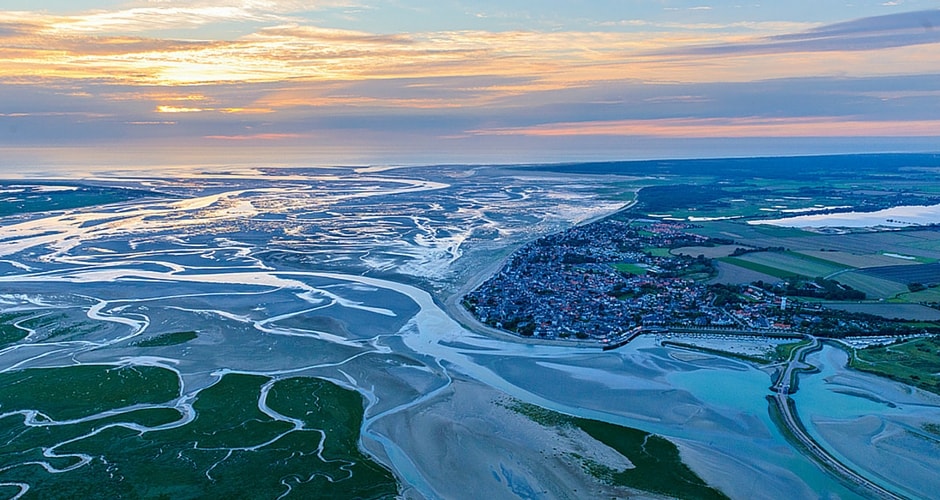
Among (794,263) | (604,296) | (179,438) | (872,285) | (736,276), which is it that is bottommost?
(179,438)

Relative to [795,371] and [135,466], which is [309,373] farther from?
[795,371]

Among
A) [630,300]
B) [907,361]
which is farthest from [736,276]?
[907,361]

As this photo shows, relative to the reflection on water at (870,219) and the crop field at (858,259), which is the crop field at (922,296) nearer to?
the crop field at (858,259)

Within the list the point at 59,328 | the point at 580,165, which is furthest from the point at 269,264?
the point at 580,165

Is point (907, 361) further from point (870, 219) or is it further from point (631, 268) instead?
point (870, 219)

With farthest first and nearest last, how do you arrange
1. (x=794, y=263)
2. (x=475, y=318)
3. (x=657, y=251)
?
(x=657, y=251) < (x=794, y=263) < (x=475, y=318)

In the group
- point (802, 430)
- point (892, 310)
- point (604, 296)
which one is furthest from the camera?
point (604, 296)

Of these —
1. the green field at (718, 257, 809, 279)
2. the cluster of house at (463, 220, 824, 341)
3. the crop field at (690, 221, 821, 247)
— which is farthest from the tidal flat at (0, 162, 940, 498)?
the crop field at (690, 221, 821, 247)

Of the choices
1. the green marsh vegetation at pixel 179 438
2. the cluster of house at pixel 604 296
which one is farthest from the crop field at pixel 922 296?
the green marsh vegetation at pixel 179 438
